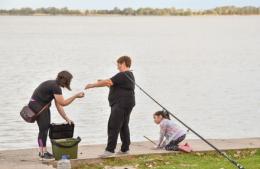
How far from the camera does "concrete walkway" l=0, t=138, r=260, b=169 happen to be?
1227cm

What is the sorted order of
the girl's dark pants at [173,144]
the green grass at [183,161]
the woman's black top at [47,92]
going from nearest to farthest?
the green grass at [183,161]
the woman's black top at [47,92]
the girl's dark pants at [173,144]

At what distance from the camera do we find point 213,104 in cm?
2998

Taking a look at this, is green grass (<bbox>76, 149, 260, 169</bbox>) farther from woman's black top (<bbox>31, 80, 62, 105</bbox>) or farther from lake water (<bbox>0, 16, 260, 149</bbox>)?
lake water (<bbox>0, 16, 260, 149</bbox>)

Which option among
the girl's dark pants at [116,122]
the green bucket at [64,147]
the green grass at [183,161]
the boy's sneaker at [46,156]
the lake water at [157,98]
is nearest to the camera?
the green grass at [183,161]

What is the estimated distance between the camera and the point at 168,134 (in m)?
13.8

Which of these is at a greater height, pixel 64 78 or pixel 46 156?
pixel 64 78

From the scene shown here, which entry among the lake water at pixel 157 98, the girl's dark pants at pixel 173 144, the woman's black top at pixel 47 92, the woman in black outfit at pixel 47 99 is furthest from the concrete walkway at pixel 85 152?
the lake water at pixel 157 98

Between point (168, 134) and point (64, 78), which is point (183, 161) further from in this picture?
point (64, 78)

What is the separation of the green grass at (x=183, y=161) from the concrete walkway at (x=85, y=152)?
32 cm

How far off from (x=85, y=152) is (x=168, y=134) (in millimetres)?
1534

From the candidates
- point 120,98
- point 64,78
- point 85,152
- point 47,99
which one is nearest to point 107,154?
point 85,152

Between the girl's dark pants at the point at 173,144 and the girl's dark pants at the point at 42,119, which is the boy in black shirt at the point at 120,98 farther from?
the girl's dark pants at the point at 173,144

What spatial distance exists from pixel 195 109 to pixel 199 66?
25.9 metres

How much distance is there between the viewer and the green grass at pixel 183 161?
12.1 metres
